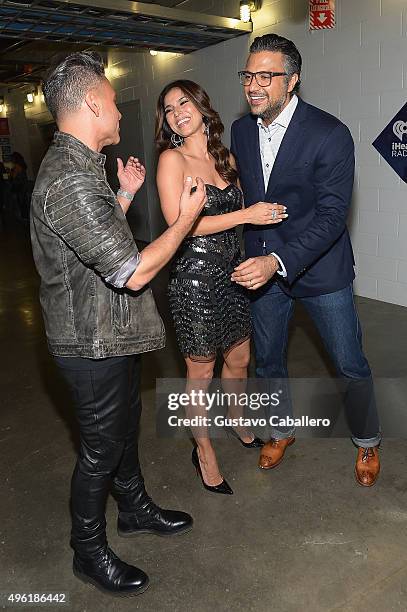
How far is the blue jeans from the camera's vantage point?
223cm

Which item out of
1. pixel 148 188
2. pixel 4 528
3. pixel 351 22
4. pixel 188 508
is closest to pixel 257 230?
pixel 188 508

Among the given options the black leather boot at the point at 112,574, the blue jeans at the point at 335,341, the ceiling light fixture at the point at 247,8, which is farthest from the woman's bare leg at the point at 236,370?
the ceiling light fixture at the point at 247,8

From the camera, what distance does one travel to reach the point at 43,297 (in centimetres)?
166

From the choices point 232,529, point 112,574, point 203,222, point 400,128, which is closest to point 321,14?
point 400,128

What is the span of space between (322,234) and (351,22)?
11.1 ft

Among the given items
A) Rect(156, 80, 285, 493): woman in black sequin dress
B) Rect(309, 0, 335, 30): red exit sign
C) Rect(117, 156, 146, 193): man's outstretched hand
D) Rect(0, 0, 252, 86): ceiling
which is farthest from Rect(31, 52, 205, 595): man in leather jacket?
Rect(309, 0, 335, 30): red exit sign

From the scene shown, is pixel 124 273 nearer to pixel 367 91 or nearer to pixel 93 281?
pixel 93 281

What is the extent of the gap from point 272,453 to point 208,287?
0.91 metres

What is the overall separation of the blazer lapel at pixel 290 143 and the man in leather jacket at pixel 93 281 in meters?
0.64

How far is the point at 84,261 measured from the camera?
1.48m

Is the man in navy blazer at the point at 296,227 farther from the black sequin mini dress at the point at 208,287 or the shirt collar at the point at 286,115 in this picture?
the black sequin mini dress at the point at 208,287

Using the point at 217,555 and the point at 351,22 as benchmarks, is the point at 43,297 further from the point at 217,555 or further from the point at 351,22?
the point at 351,22

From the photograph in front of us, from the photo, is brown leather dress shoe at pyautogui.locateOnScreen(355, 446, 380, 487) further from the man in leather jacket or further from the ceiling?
the ceiling

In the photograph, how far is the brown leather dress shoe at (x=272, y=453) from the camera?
8.22 feet
